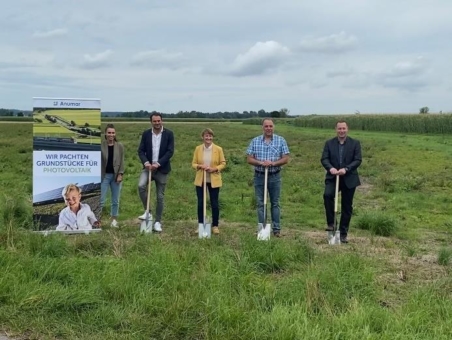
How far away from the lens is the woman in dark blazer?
30.2 ft

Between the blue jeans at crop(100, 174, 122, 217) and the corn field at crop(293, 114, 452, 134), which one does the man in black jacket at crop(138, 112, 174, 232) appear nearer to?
A: the blue jeans at crop(100, 174, 122, 217)

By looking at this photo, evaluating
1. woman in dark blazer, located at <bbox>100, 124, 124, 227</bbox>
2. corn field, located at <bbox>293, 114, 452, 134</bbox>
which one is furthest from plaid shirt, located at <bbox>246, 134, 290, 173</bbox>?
corn field, located at <bbox>293, 114, 452, 134</bbox>

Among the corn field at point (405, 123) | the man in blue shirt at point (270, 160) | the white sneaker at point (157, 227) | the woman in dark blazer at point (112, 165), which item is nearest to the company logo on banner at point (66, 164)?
the woman in dark blazer at point (112, 165)

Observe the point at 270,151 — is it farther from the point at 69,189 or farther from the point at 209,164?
the point at 69,189

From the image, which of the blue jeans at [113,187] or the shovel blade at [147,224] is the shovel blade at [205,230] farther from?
the blue jeans at [113,187]

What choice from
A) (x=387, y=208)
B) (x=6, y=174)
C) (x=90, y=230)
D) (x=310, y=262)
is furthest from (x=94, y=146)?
(x=6, y=174)

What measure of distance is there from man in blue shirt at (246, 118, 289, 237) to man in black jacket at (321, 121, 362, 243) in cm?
73

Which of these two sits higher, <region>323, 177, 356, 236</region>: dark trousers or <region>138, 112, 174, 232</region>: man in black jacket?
<region>138, 112, 174, 232</region>: man in black jacket

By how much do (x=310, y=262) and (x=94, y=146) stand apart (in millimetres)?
4249

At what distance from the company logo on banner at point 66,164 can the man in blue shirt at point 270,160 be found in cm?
266

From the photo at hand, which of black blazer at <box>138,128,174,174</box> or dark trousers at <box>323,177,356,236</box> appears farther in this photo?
black blazer at <box>138,128,174,174</box>

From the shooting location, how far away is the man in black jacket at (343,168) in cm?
854

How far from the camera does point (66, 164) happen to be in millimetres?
8898

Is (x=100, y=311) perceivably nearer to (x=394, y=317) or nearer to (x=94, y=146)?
(x=394, y=317)
